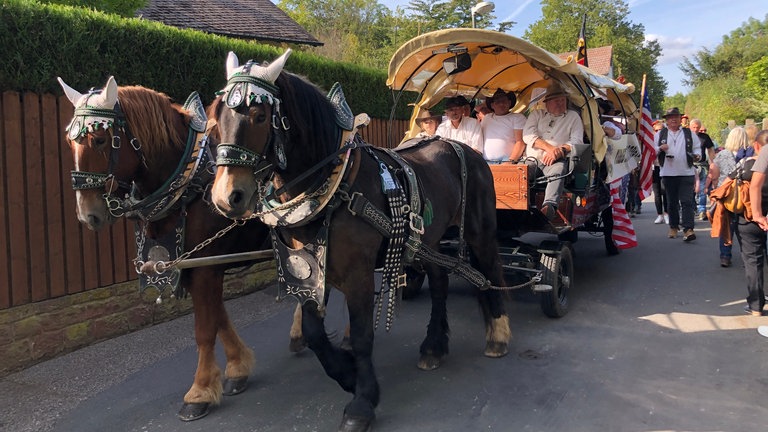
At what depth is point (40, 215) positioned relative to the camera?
4.22m

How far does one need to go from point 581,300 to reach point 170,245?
166 inches

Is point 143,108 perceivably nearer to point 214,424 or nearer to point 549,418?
point 214,424

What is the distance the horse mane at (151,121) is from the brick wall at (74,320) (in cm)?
199

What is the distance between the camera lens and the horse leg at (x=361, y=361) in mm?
2955

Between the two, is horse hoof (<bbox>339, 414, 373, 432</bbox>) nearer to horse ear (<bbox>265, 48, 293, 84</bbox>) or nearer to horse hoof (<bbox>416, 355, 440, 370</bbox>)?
horse hoof (<bbox>416, 355, 440, 370</bbox>)

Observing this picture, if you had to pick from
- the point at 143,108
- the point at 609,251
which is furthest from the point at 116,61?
the point at 609,251

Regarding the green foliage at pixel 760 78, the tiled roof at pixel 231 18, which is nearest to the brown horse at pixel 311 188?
the tiled roof at pixel 231 18

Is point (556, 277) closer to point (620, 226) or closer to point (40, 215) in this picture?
point (620, 226)

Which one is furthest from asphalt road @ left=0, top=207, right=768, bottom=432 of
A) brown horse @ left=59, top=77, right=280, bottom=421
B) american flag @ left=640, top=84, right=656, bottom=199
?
american flag @ left=640, top=84, right=656, bottom=199

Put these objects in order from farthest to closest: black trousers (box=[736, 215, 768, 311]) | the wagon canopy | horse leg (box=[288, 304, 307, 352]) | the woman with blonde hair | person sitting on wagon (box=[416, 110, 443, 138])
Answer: the woman with blonde hair < person sitting on wagon (box=[416, 110, 443, 138]) < black trousers (box=[736, 215, 768, 311]) < the wagon canopy < horse leg (box=[288, 304, 307, 352])

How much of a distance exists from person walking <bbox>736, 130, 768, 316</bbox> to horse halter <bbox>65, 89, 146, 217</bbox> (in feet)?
16.3

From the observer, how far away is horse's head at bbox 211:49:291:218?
2.35 metres

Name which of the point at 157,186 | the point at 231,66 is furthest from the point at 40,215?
the point at 231,66

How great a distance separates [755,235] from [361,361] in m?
4.10
